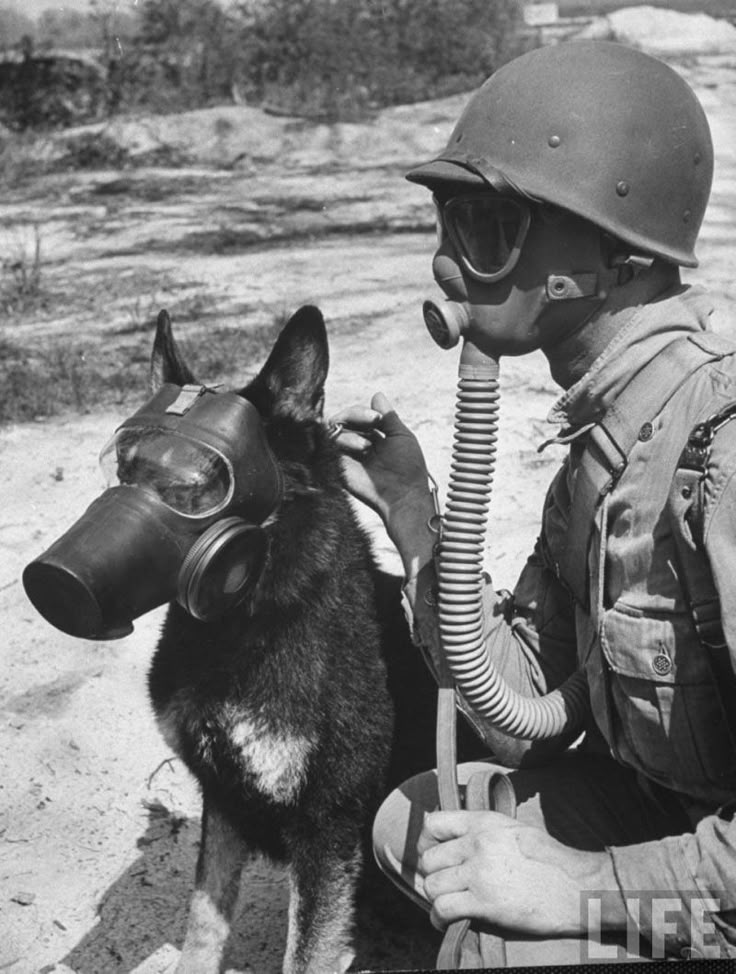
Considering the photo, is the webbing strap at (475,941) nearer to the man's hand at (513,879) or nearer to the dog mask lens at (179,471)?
the man's hand at (513,879)

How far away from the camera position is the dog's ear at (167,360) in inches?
116

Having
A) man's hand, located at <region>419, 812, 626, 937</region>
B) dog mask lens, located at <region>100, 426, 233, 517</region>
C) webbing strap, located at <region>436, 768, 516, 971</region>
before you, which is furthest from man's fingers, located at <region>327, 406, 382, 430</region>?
man's hand, located at <region>419, 812, 626, 937</region>

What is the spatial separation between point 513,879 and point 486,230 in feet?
3.87

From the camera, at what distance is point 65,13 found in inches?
600

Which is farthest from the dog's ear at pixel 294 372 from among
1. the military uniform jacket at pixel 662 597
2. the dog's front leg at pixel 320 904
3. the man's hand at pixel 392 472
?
the dog's front leg at pixel 320 904

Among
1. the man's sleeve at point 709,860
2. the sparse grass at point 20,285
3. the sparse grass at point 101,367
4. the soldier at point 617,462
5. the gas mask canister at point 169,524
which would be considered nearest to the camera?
the man's sleeve at point 709,860

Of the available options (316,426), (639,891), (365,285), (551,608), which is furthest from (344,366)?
(639,891)

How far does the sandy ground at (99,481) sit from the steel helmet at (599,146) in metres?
2.01

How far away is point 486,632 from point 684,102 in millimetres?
1159

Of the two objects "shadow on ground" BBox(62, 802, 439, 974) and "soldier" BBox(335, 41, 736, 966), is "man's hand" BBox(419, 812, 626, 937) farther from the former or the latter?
"shadow on ground" BBox(62, 802, 439, 974)

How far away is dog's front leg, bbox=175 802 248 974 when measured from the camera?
312 cm

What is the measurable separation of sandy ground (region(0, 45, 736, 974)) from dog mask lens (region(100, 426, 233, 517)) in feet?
4.62

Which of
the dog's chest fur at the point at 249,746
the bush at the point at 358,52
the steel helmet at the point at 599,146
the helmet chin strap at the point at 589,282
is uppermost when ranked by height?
the steel helmet at the point at 599,146

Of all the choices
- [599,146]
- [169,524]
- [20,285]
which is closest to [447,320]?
[599,146]
